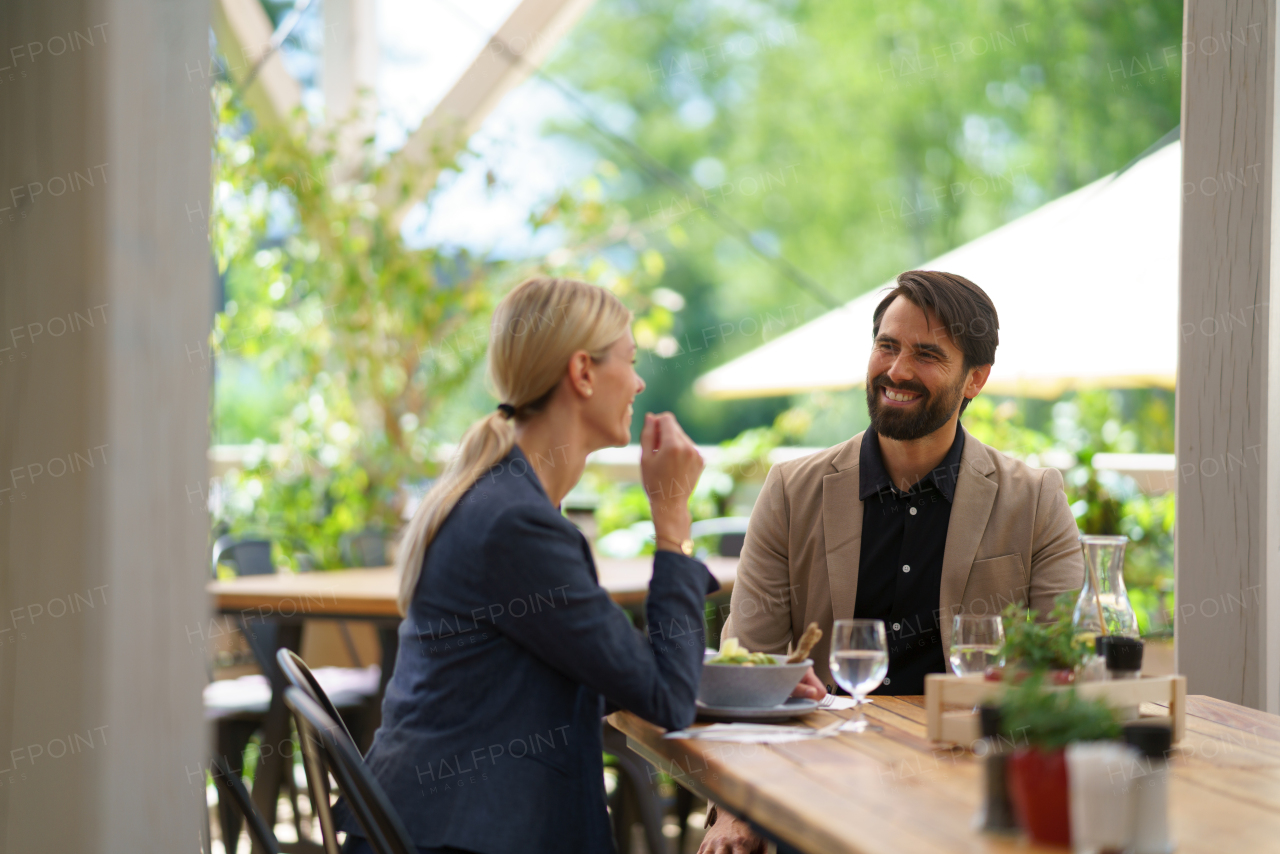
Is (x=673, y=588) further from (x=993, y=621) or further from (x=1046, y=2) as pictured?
(x=1046, y=2)

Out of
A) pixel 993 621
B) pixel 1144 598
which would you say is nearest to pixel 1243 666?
pixel 993 621

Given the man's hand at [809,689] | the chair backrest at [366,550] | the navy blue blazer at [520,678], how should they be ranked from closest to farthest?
the navy blue blazer at [520,678], the man's hand at [809,689], the chair backrest at [366,550]

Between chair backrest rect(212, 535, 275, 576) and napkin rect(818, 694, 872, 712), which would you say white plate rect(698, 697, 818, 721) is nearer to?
napkin rect(818, 694, 872, 712)

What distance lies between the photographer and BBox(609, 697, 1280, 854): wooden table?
1033 millimetres

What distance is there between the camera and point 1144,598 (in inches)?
192

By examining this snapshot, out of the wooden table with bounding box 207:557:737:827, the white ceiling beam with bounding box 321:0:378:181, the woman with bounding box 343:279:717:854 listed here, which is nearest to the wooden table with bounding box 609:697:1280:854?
the woman with bounding box 343:279:717:854

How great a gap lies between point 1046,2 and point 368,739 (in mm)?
13039

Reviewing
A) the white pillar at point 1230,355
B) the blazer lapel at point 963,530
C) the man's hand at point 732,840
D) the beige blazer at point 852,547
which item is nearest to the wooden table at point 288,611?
the beige blazer at point 852,547

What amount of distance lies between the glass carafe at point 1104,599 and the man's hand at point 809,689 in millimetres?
363

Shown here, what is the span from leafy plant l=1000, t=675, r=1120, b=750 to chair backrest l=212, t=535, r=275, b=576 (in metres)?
3.33

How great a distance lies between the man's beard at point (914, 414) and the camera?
6.82 feet

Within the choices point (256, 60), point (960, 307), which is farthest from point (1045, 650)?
point (256, 60)

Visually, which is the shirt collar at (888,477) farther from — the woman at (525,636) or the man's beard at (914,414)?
the woman at (525,636)

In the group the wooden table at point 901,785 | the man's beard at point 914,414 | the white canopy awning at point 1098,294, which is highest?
the white canopy awning at point 1098,294
